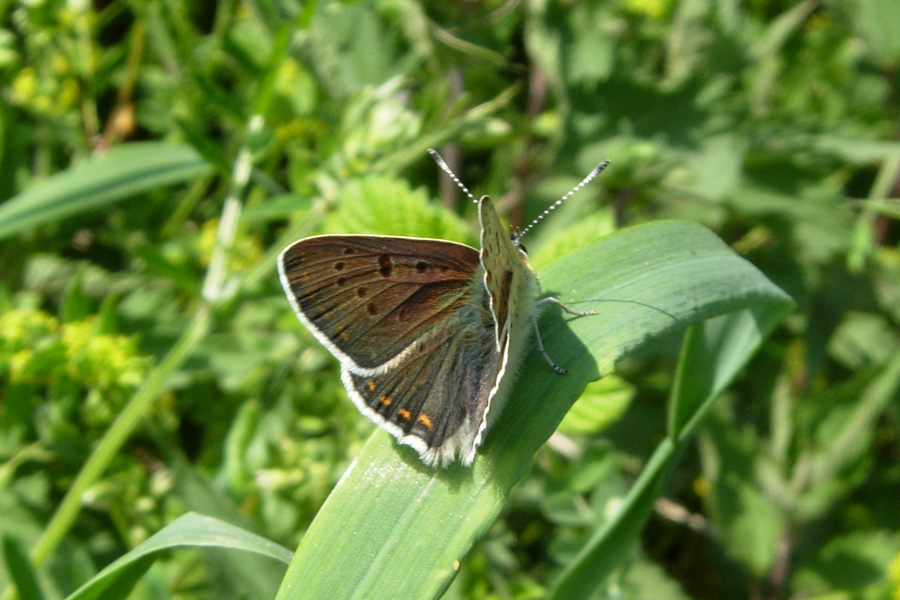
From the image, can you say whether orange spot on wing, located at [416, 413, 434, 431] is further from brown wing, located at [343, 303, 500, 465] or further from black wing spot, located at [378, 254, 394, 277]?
black wing spot, located at [378, 254, 394, 277]

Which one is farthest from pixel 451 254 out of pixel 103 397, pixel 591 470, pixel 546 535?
pixel 546 535

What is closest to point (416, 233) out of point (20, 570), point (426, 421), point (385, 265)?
point (385, 265)

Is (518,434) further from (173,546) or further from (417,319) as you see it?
(173,546)

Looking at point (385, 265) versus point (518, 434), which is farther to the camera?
point (385, 265)

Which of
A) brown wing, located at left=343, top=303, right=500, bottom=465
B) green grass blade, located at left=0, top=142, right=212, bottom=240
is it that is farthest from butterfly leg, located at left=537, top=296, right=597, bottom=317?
green grass blade, located at left=0, top=142, right=212, bottom=240

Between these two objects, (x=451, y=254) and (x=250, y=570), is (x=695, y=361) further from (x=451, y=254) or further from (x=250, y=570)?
(x=250, y=570)

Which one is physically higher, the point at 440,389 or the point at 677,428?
the point at 440,389

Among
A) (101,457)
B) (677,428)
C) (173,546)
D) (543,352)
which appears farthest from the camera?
(101,457)

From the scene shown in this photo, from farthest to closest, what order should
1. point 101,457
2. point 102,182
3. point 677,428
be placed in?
point 102,182 → point 101,457 → point 677,428
